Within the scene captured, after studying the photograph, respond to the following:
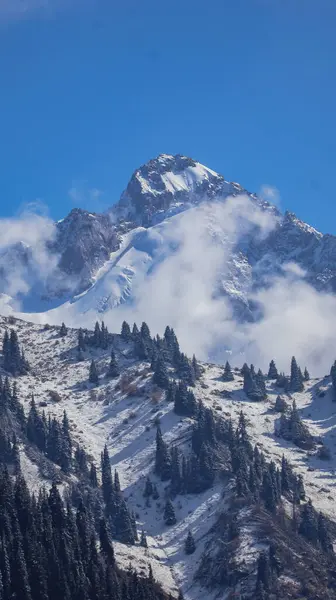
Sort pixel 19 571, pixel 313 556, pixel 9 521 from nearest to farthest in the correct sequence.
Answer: pixel 19 571 → pixel 9 521 → pixel 313 556

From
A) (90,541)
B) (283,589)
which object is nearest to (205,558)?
(283,589)

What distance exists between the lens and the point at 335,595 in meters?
186

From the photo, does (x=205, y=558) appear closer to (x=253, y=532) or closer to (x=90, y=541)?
(x=253, y=532)

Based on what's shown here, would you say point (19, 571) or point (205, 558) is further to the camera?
point (205, 558)

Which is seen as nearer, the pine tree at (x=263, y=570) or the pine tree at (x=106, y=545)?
the pine tree at (x=106, y=545)

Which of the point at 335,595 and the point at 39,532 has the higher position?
the point at 39,532

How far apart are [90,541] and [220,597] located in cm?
2890

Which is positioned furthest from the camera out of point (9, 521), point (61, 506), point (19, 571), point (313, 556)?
point (313, 556)

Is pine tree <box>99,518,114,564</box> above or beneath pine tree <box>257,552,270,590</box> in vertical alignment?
above

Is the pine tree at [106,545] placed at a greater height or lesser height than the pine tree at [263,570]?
greater

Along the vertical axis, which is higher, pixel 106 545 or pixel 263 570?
pixel 106 545

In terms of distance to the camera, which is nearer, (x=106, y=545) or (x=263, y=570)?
(x=106, y=545)

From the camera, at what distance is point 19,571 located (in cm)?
15638

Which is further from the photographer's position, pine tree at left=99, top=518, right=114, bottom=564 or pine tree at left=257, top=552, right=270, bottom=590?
pine tree at left=257, top=552, right=270, bottom=590
